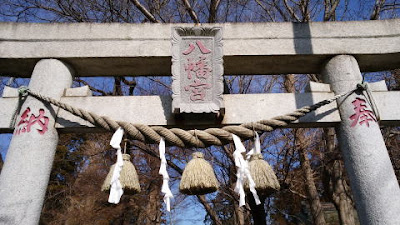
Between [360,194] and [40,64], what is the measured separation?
413 centimetres

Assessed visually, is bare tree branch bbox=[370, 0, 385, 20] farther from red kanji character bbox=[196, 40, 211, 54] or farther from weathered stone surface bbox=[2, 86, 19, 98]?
weathered stone surface bbox=[2, 86, 19, 98]

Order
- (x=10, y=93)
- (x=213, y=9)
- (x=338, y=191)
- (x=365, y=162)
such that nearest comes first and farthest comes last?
(x=365, y=162) < (x=10, y=93) < (x=213, y=9) < (x=338, y=191)

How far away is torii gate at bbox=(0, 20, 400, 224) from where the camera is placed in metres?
3.17

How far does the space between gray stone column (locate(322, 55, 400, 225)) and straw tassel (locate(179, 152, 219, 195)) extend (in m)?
1.66

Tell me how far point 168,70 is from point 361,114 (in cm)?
250

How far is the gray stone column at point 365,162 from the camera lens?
2.95 metres

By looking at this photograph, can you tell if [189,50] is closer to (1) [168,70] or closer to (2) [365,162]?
(1) [168,70]

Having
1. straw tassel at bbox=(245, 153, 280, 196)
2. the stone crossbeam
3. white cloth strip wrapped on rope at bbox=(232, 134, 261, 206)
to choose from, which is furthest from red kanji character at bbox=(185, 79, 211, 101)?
straw tassel at bbox=(245, 153, 280, 196)

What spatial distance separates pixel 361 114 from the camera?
3363 millimetres

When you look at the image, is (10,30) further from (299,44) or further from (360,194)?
(360,194)

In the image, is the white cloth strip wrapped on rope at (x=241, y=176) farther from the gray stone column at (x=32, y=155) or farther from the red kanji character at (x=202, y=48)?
the gray stone column at (x=32, y=155)

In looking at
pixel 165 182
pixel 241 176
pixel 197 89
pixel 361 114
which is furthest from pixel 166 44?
pixel 361 114

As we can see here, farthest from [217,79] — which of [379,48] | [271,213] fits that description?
[271,213]

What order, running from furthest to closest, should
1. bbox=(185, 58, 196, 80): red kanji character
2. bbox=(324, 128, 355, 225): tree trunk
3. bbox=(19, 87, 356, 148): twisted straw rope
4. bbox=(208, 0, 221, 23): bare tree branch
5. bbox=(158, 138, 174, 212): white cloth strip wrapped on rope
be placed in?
1. bbox=(324, 128, 355, 225): tree trunk
2. bbox=(208, 0, 221, 23): bare tree branch
3. bbox=(185, 58, 196, 80): red kanji character
4. bbox=(19, 87, 356, 148): twisted straw rope
5. bbox=(158, 138, 174, 212): white cloth strip wrapped on rope
